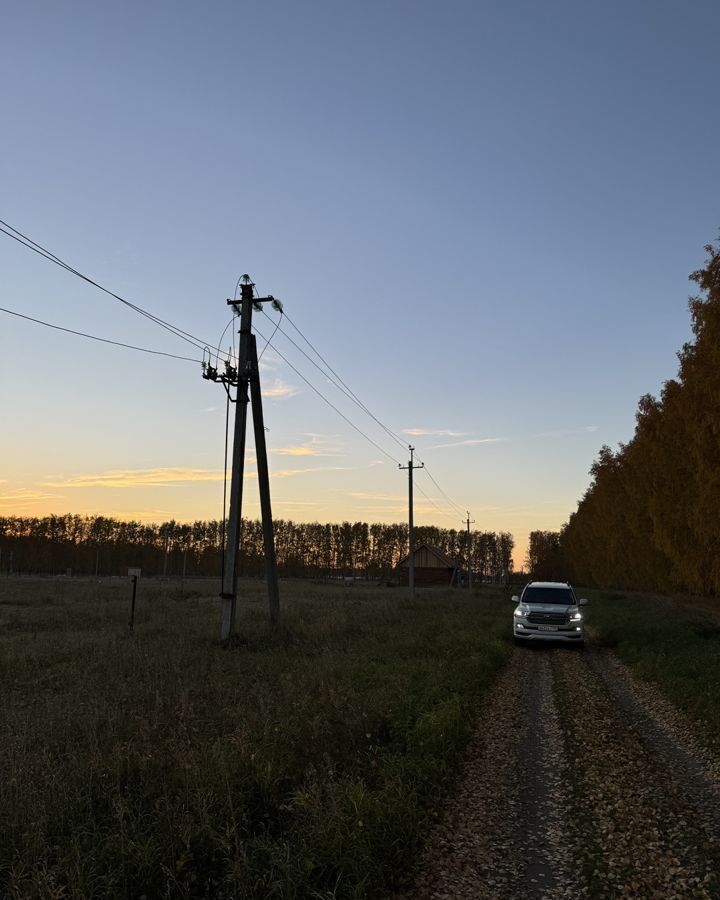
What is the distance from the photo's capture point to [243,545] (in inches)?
5659

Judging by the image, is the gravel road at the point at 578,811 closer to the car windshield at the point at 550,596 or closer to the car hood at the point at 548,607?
the car hood at the point at 548,607

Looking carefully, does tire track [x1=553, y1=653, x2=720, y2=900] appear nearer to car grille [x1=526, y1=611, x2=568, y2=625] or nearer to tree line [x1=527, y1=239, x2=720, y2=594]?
car grille [x1=526, y1=611, x2=568, y2=625]

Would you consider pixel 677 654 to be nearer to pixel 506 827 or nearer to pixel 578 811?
pixel 578 811

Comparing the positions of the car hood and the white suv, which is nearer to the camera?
the white suv

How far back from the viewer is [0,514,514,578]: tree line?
129 meters

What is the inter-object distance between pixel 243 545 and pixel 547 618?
436ft

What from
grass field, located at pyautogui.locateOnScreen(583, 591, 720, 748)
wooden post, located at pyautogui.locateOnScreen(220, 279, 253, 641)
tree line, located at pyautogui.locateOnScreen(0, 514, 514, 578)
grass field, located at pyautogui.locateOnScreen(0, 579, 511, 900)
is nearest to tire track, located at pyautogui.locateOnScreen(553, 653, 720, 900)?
grass field, located at pyautogui.locateOnScreen(583, 591, 720, 748)

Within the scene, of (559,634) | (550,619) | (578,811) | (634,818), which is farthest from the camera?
(550,619)

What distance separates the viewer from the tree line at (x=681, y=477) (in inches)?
709

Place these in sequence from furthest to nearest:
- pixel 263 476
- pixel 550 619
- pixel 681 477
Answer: pixel 681 477
pixel 263 476
pixel 550 619

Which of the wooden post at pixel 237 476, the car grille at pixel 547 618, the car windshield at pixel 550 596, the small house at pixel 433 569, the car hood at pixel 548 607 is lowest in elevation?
the small house at pixel 433 569

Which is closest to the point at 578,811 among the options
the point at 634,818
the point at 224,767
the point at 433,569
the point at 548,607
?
the point at 634,818

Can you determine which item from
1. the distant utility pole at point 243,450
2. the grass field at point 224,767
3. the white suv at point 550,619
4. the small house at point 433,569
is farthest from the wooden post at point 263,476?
the small house at point 433,569

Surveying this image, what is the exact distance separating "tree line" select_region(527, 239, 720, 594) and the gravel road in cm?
1122
